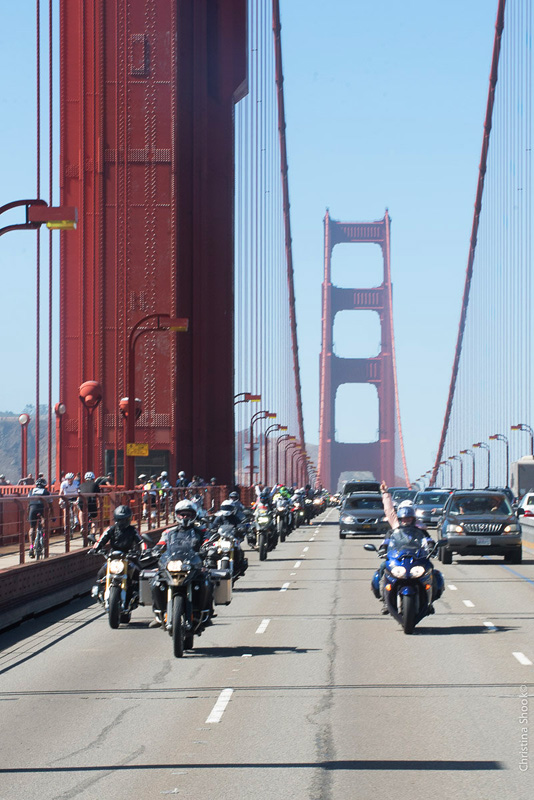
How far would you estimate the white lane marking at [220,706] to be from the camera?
341 inches

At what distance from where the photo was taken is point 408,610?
13430 mm

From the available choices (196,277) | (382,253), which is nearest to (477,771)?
(196,277)

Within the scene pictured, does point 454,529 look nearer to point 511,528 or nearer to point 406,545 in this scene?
point 511,528

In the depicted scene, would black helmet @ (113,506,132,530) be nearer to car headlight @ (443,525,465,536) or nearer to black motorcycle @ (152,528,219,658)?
black motorcycle @ (152,528,219,658)

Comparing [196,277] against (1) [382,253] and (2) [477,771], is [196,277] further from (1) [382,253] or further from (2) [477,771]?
(1) [382,253]

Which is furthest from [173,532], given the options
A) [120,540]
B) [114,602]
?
[120,540]

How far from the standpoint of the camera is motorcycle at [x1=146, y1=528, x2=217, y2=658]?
11.9m

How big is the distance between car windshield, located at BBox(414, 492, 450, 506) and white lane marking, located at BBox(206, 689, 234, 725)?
3156cm

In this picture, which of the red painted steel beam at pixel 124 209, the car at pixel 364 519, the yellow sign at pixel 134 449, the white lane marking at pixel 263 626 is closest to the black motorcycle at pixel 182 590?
the white lane marking at pixel 263 626

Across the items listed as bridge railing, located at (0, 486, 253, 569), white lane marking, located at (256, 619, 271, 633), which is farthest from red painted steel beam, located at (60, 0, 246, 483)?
white lane marking, located at (256, 619, 271, 633)

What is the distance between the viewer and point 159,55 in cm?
4956

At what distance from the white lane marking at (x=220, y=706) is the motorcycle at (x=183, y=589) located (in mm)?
2084

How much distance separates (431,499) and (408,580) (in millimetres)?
28756

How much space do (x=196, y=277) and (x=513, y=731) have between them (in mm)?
46140
